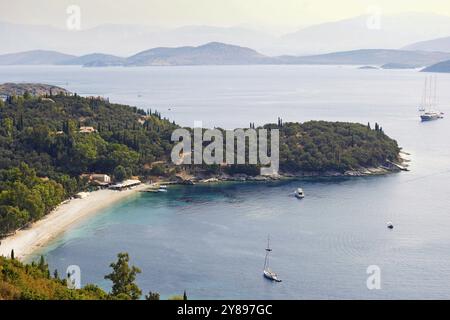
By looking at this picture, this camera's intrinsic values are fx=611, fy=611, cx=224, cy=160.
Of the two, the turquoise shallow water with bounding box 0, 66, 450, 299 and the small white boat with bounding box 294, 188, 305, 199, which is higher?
the small white boat with bounding box 294, 188, 305, 199

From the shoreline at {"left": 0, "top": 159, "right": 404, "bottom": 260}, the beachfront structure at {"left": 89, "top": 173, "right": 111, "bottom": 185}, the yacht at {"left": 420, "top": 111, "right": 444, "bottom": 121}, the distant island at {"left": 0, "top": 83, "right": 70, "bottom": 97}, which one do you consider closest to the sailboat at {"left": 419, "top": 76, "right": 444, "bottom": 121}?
the yacht at {"left": 420, "top": 111, "right": 444, "bottom": 121}

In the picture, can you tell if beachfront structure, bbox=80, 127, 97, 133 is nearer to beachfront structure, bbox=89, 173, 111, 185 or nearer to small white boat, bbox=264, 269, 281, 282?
beachfront structure, bbox=89, 173, 111, 185

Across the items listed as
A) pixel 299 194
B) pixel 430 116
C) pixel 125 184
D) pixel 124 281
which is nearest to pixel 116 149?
pixel 125 184

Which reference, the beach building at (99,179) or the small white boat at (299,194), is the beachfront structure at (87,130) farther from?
the small white boat at (299,194)

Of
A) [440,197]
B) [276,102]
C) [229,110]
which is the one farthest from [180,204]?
[276,102]

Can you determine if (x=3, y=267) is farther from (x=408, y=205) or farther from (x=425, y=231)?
(x=408, y=205)

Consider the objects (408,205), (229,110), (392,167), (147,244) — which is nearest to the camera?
(147,244)
